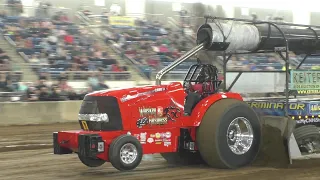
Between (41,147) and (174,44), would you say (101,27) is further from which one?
(41,147)

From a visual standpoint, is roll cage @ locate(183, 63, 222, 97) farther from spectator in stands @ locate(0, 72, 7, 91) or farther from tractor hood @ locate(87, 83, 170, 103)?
spectator in stands @ locate(0, 72, 7, 91)

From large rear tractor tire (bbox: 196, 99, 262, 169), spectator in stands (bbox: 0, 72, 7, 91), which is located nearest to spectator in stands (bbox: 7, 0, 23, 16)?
spectator in stands (bbox: 0, 72, 7, 91)

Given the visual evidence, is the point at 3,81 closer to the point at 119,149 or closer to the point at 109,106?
the point at 109,106

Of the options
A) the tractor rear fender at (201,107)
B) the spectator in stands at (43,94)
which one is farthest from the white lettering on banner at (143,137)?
the spectator in stands at (43,94)

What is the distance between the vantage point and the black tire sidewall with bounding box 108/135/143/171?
5.82 meters

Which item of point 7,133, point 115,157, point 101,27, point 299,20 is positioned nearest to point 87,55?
point 101,27

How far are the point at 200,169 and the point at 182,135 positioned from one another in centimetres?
54

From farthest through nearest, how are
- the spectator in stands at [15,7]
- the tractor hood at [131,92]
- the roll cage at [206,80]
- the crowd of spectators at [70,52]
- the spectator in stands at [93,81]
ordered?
the spectator in stands at [15,7] < the spectator in stands at [93,81] < the crowd of spectators at [70,52] < the roll cage at [206,80] < the tractor hood at [131,92]

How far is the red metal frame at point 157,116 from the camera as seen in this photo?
6062 mm

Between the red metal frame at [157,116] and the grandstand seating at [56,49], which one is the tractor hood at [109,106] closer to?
the red metal frame at [157,116]

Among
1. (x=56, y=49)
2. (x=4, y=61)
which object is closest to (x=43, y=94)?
(x=4, y=61)

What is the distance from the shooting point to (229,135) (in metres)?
6.62

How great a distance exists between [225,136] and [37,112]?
9.48 m

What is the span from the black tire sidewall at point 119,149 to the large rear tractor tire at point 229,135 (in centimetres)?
88
